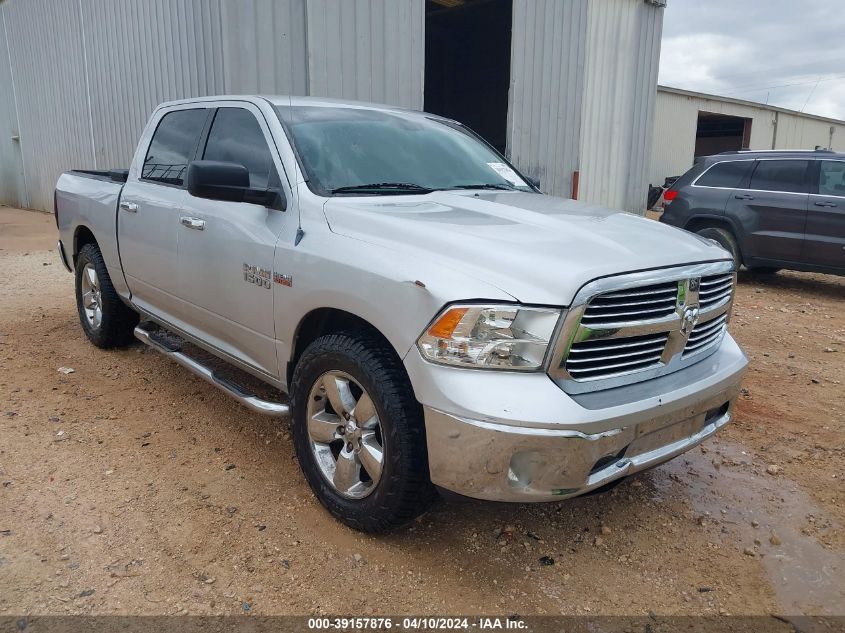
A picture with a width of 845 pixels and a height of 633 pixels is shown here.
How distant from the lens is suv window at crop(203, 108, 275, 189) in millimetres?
3399

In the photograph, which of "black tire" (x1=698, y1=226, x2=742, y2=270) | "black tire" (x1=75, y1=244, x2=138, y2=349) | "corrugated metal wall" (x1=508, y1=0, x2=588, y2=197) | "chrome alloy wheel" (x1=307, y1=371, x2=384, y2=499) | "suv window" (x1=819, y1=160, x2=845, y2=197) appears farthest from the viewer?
"corrugated metal wall" (x1=508, y1=0, x2=588, y2=197)

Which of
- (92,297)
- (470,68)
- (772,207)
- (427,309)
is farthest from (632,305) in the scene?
(470,68)

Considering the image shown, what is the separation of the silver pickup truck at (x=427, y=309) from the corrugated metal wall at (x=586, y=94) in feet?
24.0

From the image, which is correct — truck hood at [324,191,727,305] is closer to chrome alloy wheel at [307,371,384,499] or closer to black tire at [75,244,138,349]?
chrome alloy wheel at [307,371,384,499]

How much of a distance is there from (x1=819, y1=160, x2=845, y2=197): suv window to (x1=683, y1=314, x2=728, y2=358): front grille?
6.05 m

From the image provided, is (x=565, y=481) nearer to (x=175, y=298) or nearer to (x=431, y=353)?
(x=431, y=353)

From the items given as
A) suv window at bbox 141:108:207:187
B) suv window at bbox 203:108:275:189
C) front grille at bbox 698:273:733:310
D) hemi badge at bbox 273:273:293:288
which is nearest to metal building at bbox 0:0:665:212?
suv window at bbox 141:108:207:187

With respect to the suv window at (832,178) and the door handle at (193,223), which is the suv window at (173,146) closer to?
the door handle at (193,223)

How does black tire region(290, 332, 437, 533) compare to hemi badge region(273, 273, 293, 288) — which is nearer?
black tire region(290, 332, 437, 533)

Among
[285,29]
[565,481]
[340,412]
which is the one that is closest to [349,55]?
[285,29]

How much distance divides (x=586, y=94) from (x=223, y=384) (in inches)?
392

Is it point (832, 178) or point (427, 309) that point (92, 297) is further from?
point (832, 178)

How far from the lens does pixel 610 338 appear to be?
2389mm

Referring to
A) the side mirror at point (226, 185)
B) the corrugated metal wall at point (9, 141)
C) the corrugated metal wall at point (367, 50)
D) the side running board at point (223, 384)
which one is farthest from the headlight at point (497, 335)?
the corrugated metal wall at point (9, 141)
